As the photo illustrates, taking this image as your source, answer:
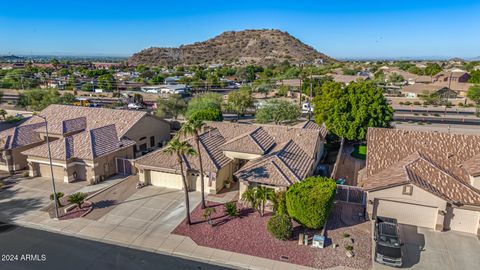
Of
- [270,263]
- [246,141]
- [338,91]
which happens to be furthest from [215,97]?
[270,263]

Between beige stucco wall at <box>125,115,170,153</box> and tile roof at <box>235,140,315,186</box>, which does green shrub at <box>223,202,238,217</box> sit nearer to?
tile roof at <box>235,140,315,186</box>

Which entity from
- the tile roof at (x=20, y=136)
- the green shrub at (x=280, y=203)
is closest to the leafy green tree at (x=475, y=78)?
the green shrub at (x=280, y=203)

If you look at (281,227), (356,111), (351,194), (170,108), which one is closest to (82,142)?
(281,227)

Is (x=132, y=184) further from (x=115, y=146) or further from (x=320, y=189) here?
(x=320, y=189)

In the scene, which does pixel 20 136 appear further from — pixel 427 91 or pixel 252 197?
pixel 427 91

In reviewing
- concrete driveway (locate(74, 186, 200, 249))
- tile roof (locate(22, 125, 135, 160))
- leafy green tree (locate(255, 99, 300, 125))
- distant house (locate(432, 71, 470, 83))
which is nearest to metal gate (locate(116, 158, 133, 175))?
tile roof (locate(22, 125, 135, 160))

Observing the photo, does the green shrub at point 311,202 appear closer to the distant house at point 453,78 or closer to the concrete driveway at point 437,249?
the concrete driveway at point 437,249
